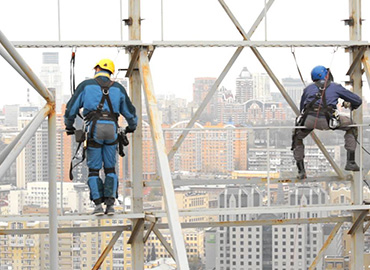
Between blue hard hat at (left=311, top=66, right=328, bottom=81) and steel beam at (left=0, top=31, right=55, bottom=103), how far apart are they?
16.4 ft

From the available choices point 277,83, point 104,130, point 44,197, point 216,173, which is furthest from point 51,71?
point 104,130

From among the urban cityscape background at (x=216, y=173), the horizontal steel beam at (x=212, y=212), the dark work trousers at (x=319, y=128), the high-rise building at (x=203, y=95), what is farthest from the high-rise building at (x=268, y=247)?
the horizontal steel beam at (x=212, y=212)

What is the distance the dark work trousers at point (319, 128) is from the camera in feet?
36.8

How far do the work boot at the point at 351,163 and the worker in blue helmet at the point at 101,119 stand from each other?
278cm

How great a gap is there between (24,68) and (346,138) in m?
5.95

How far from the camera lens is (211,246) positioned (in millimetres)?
17406

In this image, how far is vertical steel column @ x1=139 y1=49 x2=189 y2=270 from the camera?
345 inches

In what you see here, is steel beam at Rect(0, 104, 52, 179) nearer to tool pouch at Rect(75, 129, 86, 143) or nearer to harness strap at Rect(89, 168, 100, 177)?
tool pouch at Rect(75, 129, 86, 143)

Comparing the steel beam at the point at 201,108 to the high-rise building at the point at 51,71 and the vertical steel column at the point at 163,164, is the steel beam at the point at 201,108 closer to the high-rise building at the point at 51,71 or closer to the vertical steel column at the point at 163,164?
the vertical steel column at the point at 163,164

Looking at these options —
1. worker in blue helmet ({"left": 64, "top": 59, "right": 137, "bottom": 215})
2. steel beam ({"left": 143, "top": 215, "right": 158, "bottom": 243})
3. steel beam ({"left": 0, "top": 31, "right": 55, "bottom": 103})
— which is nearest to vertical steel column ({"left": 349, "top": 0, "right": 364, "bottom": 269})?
steel beam ({"left": 143, "top": 215, "right": 158, "bottom": 243})

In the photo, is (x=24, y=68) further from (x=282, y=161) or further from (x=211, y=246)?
(x=211, y=246)

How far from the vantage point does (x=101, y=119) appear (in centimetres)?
1019

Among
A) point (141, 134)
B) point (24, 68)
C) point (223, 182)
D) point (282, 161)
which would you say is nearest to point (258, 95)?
point (282, 161)

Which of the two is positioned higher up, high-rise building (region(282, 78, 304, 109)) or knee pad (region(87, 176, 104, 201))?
high-rise building (region(282, 78, 304, 109))
